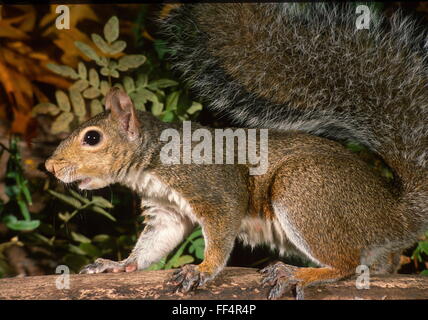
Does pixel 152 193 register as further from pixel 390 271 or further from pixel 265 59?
pixel 390 271

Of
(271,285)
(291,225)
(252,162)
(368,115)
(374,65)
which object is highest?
(374,65)

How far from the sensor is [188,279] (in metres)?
2.12

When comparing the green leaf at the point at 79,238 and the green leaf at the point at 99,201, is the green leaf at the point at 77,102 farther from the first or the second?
the green leaf at the point at 79,238

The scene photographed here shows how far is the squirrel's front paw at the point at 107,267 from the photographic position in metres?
2.46

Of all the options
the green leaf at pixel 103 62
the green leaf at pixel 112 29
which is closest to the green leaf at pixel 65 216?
the green leaf at pixel 103 62

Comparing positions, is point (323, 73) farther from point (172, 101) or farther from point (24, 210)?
point (24, 210)

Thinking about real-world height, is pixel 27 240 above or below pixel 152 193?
below

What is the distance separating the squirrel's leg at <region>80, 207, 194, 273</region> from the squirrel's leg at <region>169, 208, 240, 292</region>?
30 cm

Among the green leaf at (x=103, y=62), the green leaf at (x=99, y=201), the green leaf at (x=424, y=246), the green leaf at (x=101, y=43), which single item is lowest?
the green leaf at (x=424, y=246)

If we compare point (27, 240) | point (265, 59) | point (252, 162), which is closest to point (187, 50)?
point (265, 59)

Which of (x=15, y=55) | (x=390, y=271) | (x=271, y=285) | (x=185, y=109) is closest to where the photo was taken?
(x=271, y=285)

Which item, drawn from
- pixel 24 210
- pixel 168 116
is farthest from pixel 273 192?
pixel 24 210

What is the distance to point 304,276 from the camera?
7.04 feet

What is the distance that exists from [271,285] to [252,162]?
53 cm
